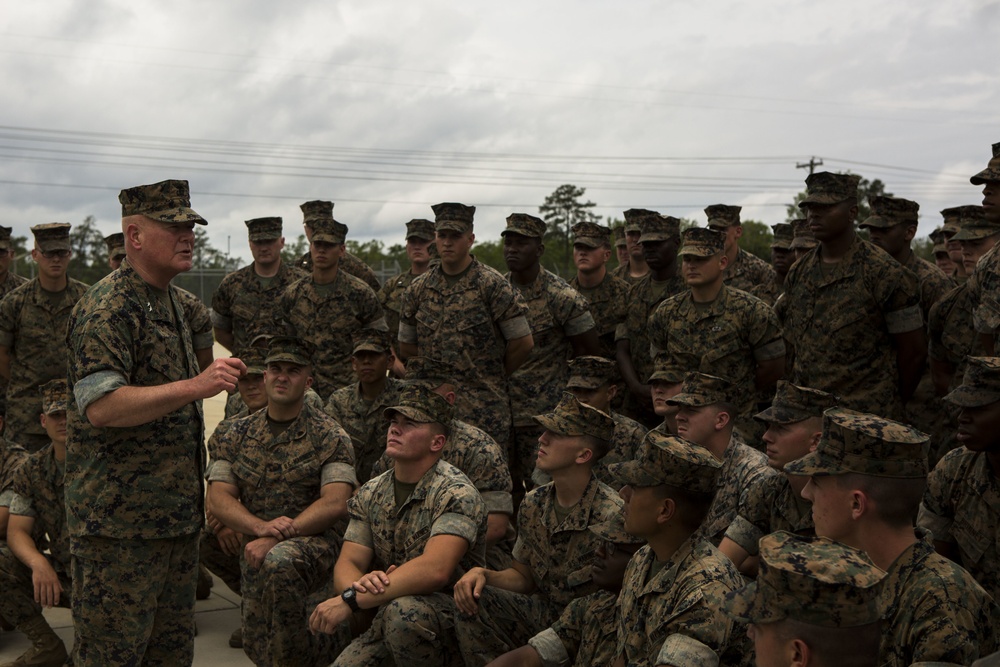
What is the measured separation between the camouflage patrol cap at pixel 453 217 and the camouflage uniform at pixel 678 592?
344 centimetres

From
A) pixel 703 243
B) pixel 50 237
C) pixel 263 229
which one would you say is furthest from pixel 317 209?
pixel 703 243

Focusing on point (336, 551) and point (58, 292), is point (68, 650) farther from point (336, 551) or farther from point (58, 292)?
point (58, 292)

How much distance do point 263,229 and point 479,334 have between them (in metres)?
2.74

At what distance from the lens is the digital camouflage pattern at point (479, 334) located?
6.73 metres

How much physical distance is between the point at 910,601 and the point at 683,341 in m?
3.33

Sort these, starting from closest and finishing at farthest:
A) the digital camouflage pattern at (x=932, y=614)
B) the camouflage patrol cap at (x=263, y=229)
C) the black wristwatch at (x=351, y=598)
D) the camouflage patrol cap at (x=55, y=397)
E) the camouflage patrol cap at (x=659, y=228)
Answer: the digital camouflage pattern at (x=932, y=614)
the black wristwatch at (x=351, y=598)
the camouflage patrol cap at (x=55, y=397)
the camouflage patrol cap at (x=659, y=228)
the camouflage patrol cap at (x=263, y=229)

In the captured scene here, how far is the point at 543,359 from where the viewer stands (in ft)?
23.8

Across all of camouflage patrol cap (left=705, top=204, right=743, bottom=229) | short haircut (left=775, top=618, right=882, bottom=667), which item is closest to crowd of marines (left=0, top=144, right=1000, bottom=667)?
short haircut (left=775, top=618, right=882, bottom=667)

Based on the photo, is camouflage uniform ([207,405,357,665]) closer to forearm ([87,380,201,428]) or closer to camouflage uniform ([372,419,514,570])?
camouflage uniform ([372,419,514,570])

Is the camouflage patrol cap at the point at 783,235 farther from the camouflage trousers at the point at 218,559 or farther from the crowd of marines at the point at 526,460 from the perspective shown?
the camouflage trousers at the point at 218,559

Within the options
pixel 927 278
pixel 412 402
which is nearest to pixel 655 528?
pixel 412 402

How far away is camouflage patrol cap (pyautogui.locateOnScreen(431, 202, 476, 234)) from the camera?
679cm

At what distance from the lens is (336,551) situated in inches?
215

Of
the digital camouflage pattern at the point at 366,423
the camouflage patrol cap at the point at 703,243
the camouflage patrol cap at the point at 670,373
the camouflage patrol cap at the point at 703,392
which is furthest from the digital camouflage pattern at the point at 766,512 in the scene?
the digital camouflage pattern at the point at 366,423
